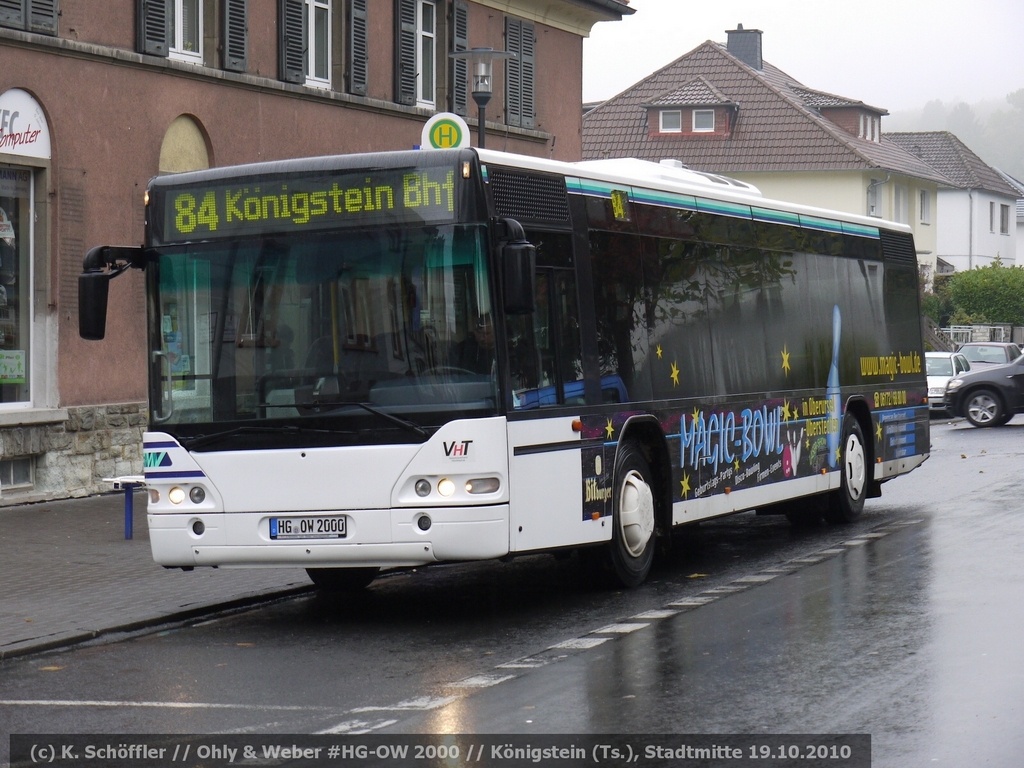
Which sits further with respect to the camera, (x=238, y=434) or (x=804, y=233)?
(x=804, y=233)

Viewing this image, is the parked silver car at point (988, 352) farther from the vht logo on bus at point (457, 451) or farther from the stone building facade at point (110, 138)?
the vht logo on bus at point (457, 451)

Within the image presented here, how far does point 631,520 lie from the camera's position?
38.7 ft

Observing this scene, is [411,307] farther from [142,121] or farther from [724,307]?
[142,121]

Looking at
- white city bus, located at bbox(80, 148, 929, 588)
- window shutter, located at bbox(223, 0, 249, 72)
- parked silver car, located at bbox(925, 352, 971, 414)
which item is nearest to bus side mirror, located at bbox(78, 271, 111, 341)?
white city bus, located at bbox(80, 148, 929, 588)

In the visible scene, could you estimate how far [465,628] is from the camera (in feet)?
34.2

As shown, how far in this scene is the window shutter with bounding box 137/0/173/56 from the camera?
20.3 metres

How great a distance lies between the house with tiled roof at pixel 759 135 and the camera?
63.0 meters

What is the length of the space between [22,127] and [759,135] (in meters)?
48.4

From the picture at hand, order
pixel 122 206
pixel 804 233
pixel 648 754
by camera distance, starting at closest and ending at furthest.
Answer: pixel 648 754
pixel 804 233
pixel 122 206

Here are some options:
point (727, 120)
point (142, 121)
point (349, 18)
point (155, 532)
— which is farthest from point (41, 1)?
point (727, 120)

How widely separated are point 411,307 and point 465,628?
199cm

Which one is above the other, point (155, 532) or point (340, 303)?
point (340, 303)

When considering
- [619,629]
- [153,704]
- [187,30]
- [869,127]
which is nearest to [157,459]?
[153,704]

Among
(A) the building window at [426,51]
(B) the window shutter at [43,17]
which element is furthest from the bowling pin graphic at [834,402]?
(A) the building window at [426,51]
